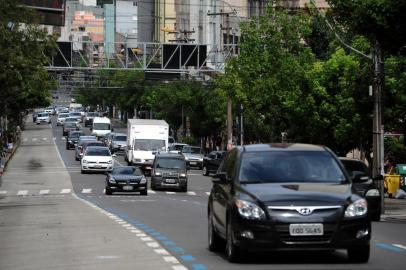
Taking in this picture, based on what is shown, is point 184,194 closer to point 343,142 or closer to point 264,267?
point 343,142

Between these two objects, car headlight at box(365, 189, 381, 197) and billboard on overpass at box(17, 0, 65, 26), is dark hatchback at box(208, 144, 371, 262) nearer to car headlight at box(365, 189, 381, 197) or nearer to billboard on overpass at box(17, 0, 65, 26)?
car headlight at box(365, 189, 381, 197)

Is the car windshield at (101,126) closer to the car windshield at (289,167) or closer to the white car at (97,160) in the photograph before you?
the white car at (97,160)

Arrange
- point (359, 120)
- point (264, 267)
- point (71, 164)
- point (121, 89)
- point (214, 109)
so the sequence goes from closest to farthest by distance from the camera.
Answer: point (264, 267) < point (359, 120) < point (71, 164) < point (214, 109) < point (121, 89)

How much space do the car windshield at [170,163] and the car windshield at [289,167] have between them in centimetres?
3895

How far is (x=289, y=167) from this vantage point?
1630 cm

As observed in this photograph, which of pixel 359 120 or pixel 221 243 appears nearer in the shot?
pixel 221 243

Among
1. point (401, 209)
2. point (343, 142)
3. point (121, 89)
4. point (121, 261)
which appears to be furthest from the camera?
point (121, 89)

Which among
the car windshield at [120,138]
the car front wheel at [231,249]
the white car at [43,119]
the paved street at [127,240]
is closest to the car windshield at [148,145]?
the paved street at [127,240]

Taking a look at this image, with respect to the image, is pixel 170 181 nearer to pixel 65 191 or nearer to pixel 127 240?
pixel 65 191

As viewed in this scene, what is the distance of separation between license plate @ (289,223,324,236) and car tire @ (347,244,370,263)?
89 centimetres

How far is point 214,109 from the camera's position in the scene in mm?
91688

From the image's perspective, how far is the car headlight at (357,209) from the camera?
49.2 feet

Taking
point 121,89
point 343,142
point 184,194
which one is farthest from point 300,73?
point 121,89

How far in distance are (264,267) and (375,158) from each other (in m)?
20.6
